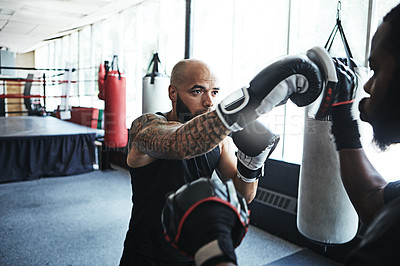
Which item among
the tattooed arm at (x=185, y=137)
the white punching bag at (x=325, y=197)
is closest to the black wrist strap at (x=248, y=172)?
the tattooed arm at (x=185, y=137)

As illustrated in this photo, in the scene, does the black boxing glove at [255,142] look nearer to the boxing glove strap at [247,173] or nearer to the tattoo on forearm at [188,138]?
the boxing glove strap at [247,173]

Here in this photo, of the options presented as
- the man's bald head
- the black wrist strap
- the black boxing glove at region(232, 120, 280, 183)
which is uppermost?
the man's bald head

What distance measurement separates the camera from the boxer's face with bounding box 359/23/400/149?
76 centimetres

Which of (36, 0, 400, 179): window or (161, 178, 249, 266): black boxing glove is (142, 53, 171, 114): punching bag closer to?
(36, 0, 400, 179): window

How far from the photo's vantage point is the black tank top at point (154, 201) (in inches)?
49.4

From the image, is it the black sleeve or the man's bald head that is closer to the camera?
Result: the black sleeve

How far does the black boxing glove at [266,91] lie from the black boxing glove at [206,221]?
0.63ft

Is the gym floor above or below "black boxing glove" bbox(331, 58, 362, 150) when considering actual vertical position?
below

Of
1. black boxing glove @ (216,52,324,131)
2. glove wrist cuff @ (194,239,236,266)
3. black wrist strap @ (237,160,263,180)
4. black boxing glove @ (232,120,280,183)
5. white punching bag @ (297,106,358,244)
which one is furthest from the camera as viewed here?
white punching bag @ (297,106,358,244)

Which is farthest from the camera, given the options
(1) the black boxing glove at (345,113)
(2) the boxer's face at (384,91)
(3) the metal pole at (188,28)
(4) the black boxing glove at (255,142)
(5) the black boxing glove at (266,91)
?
(3) the metal pole at (188,28)

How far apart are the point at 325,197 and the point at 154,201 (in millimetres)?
1164

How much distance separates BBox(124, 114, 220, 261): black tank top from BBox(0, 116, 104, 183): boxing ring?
4248 millimetres

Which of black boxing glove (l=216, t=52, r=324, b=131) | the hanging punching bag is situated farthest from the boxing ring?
black boxing glove (l=216, t=52, r=324, b=131)

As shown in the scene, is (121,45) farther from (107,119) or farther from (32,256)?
(32,256)
